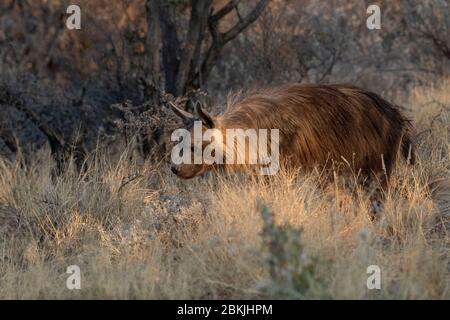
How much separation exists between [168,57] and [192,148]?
349cm

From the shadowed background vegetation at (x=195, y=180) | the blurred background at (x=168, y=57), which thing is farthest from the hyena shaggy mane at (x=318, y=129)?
the blurred background at (x=168, y=57)

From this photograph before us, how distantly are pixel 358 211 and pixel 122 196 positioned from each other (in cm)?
227

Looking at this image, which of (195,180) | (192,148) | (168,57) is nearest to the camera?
(192,148)

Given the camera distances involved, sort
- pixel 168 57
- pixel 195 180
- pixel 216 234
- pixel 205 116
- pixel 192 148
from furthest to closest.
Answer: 1. pixel 168 57
2. pixel 195 180
3. pixel 192 148
4. pixel 205 116
5. pixel 216 234

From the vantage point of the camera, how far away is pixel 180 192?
8.61 meters

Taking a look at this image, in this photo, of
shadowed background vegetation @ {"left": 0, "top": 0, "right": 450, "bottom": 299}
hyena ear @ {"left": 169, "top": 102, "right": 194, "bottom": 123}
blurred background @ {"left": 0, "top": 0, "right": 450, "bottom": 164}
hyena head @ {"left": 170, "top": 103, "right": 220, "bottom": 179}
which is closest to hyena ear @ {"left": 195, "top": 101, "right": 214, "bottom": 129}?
hyena head @ {"left": 170, "top": 103, "right": 220, "bottom": 179}

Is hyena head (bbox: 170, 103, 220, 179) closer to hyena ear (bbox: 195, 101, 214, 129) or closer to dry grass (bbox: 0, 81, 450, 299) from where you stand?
hyena ear (bbox: 195, 101, 214, 129)

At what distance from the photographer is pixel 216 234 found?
7.12 meters

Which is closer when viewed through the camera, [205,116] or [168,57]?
[205,116]

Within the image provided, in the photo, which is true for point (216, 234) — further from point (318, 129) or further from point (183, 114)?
point (318, 129)

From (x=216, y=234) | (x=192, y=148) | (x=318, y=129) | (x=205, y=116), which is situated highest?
(x=205, y=116)

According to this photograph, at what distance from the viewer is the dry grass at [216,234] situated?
19.9 ft

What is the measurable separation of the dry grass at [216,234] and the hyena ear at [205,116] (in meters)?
0.52

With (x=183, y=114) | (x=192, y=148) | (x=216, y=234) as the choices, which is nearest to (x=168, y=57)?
(x=183, y=114)
